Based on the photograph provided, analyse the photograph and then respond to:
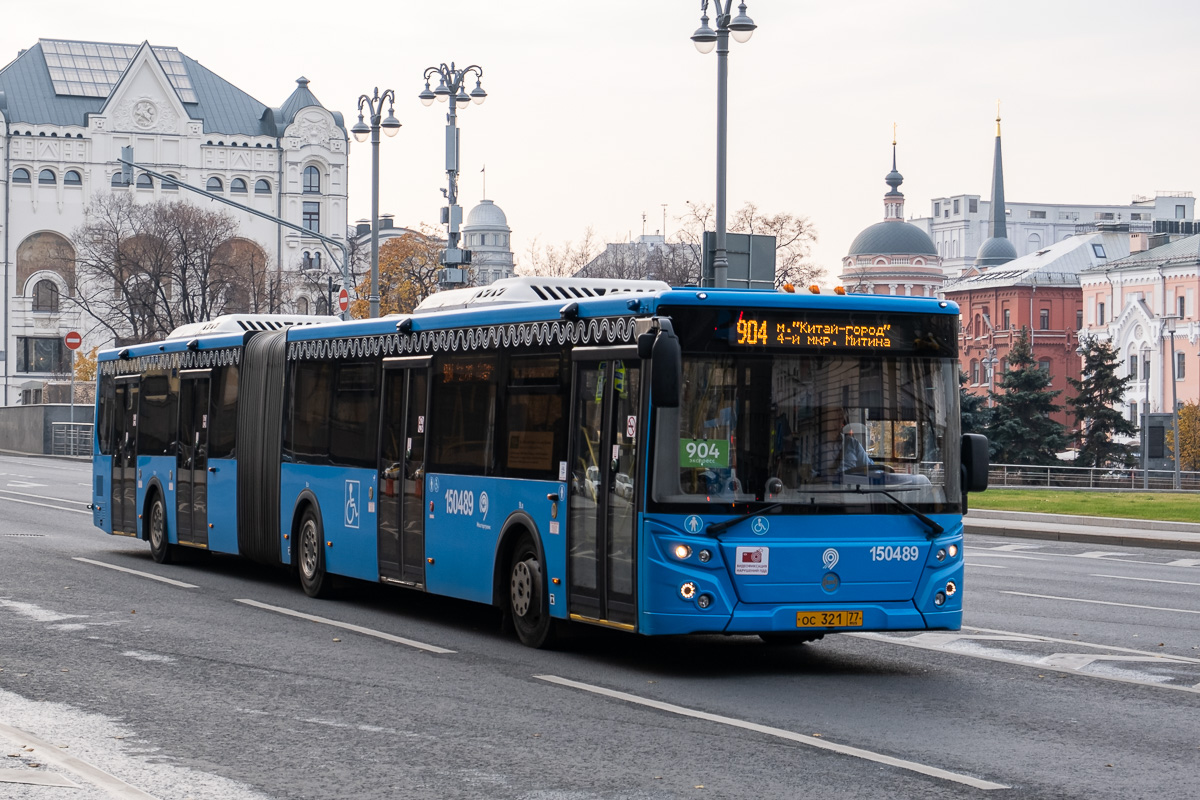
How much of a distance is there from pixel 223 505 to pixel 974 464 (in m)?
9.88

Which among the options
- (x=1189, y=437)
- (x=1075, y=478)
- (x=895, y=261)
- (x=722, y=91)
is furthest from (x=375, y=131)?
(x=895, y=261)

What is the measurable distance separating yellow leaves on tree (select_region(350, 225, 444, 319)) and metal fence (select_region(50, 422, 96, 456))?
13.0 meters

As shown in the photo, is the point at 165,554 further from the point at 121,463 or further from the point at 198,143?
the point at 198,143

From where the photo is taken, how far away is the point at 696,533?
11148mm

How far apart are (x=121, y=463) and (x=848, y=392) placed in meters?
13.3

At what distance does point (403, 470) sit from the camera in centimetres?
1490

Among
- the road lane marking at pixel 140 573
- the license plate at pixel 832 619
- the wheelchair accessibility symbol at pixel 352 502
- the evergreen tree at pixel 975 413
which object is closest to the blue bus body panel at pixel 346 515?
the wheelchair accessibility symbol at pixel 352 502

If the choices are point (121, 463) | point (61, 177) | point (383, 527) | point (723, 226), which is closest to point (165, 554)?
point (121, 463)

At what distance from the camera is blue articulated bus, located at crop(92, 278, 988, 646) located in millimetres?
11203

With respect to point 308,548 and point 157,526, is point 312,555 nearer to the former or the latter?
point 308,548

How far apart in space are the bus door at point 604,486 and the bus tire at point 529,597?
1.60 feet

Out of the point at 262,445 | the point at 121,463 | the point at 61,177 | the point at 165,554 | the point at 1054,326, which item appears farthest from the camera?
the point at 1054,326

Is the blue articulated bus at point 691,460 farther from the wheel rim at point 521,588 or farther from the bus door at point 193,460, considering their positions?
the bus door at point 193,460

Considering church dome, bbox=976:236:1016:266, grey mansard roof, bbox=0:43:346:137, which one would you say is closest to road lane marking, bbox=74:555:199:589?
grey mansard roof, bbox=0:43:346:137
